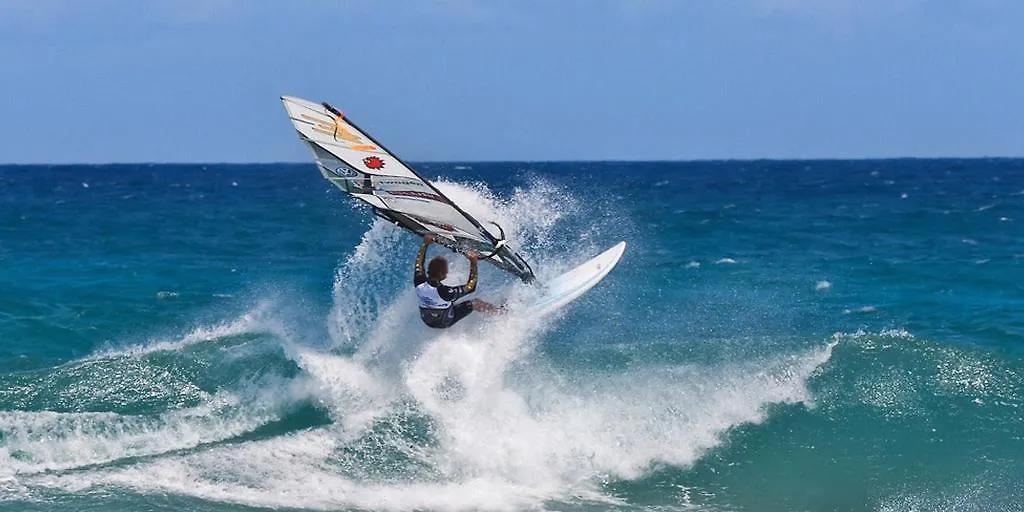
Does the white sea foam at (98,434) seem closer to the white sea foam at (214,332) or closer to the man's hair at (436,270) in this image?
the man's hair at (436,270)

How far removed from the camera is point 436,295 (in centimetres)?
1052

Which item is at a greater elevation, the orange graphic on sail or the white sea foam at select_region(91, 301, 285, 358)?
the orange graphic on sail

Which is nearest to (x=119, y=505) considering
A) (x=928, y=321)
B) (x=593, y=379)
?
(x=593, y=379)

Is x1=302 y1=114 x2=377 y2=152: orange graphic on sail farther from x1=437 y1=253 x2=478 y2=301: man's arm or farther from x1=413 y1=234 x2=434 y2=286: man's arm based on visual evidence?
x1=437 y1=253 x2=478 y2=301: man's arm

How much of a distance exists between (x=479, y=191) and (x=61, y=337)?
686cm

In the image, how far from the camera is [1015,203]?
124 feet

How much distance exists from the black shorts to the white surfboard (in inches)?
31.1

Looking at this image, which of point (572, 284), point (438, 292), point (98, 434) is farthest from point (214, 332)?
point (572, 284)

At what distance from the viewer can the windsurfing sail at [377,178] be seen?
1016 centimetres

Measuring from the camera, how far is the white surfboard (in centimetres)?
1146

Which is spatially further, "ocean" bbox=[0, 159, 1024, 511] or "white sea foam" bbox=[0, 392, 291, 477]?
"white sea foam" bbox=[0, 392, 291, 477]

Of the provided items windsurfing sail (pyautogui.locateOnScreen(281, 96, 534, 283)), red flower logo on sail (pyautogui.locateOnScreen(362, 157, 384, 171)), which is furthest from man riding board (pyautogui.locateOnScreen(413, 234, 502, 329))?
red flower logo on sail (pyautogui.locateOnScreen(362, 157, 384, 171))

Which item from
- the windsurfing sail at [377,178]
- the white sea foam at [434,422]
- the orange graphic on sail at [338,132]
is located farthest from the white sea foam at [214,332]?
the orange graphic on sail at [338,132]

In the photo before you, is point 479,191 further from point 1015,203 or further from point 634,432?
point 1015,203
